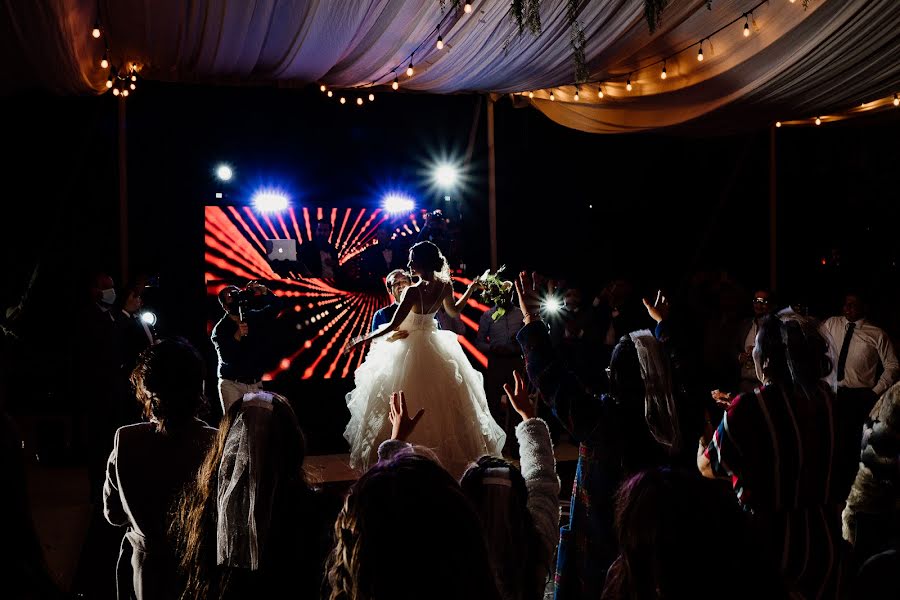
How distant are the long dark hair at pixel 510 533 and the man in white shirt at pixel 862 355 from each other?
5.14 m

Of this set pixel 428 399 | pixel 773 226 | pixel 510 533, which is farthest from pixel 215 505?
pixel 773 226

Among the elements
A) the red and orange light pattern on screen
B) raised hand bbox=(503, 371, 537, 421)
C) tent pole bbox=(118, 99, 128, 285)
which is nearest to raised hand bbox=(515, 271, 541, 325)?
raised hand bbox=(503, 371, 537, 421)

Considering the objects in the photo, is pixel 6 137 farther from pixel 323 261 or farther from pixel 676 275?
pixel 676 275

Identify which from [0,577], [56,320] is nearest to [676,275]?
[56,320]

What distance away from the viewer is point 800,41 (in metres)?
5.70

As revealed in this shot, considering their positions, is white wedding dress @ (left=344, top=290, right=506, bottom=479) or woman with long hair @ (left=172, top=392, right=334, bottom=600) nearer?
woman with long hair @ (left=172, top=392, right=334, bottom=600)

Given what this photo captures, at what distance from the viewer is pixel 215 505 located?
77.7 inches

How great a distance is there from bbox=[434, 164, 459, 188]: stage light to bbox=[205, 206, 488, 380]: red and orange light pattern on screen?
Answer: 48 centimetres

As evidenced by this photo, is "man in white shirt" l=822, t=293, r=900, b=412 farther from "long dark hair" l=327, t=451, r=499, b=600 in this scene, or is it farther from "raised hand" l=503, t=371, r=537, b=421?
"long dark hair" l=327, t=451, r=499, b=600

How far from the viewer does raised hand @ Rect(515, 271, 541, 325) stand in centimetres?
266

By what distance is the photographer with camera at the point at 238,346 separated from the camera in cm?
599

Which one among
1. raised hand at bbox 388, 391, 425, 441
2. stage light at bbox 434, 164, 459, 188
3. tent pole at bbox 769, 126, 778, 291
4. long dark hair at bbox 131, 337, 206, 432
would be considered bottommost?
raised hand at bbox 388, 391, 425, 441

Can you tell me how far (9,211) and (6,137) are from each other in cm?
61

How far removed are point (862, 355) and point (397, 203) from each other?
444 centimetres
